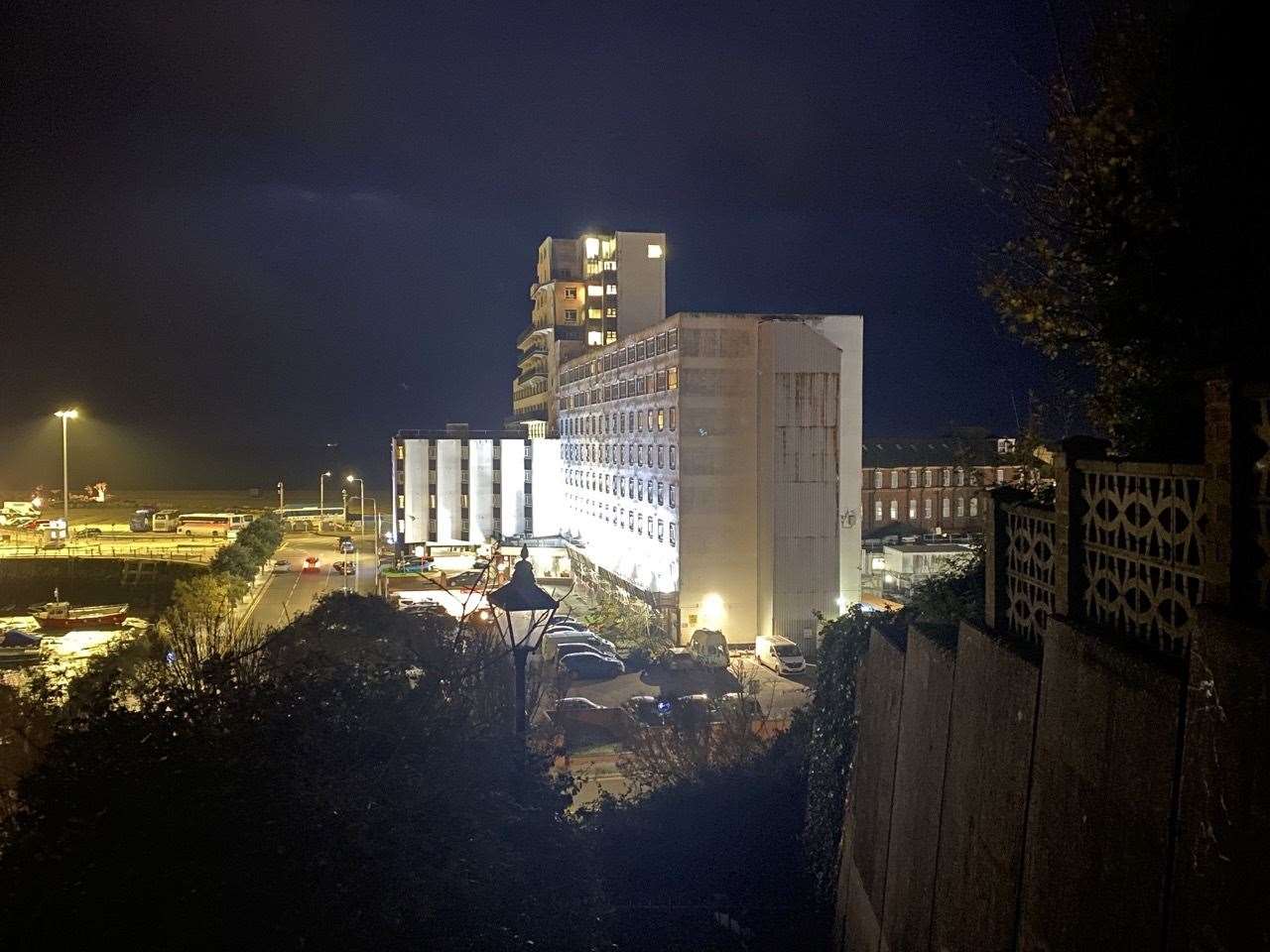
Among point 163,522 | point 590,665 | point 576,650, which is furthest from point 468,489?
point 163,522

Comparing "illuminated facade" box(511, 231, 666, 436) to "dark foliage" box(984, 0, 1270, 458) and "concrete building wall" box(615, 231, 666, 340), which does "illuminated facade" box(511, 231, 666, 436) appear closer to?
"concrete building wall" box(615, 231, 666, 340)

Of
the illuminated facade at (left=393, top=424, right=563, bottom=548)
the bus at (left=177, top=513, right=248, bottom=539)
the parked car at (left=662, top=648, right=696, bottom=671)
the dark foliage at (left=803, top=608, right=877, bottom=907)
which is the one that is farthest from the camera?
the bus at (left=177, top=513, right=248, bottom=539)

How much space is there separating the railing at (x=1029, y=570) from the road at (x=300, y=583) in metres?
24.4

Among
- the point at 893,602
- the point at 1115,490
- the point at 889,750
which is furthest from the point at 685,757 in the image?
the point at 893,602

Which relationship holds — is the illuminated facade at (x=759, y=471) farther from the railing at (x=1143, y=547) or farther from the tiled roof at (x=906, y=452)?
the railing at (x=1143, y=547)

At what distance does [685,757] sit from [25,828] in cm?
1233

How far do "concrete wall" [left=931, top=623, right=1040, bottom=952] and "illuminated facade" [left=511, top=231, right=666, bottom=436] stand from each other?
1979 inches

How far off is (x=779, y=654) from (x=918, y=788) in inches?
993

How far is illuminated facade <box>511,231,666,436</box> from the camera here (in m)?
56.8

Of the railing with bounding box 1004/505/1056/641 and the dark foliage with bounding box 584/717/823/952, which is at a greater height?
the railing with bounding box 1004/505/1056/641

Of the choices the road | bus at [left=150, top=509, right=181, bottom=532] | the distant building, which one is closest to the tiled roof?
the distant building

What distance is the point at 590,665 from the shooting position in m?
29.2

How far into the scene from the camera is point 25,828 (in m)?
6.65

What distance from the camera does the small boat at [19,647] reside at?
28672 mm
